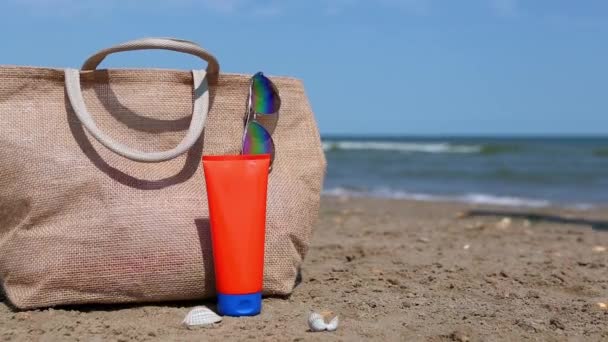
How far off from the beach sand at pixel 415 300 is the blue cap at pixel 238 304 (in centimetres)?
3

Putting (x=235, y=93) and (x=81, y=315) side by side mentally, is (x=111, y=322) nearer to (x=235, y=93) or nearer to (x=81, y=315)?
(x=81, y=315)

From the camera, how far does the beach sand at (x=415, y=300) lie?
180 centimetres

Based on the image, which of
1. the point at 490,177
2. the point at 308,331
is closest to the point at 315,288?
the point at 308,331

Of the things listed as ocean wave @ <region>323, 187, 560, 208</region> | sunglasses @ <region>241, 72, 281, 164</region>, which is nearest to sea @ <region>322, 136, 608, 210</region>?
ocean wave @ <region>323, 187, 560, 208</region>

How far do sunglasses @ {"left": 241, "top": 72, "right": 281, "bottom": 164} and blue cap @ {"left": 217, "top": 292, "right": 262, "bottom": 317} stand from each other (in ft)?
1.44

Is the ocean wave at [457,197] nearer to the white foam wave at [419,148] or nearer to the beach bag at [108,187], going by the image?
the beach bag at [108,187]

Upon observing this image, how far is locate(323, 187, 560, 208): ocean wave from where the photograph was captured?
22.3ft

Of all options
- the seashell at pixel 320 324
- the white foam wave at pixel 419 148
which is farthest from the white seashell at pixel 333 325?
the white foam wave at pixel 419 148

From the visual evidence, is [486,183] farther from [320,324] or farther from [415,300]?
[320,324]

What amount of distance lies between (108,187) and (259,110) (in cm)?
50

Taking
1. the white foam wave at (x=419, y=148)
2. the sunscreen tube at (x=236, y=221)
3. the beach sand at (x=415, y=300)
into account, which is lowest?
the white foam wave at (x=419, y=148)

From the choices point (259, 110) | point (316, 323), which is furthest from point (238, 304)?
point (259, 110)

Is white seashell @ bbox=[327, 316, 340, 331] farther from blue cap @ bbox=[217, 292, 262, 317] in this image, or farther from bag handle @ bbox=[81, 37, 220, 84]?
bag handle @ bbox=[81, 37, 220, 84]

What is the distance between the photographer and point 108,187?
1.90 meters
